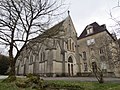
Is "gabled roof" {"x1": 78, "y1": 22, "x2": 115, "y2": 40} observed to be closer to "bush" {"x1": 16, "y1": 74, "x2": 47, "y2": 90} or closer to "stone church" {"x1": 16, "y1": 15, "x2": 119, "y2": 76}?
"stone church" {"x1": 16, "y1": 15, "x2": 119, "y2": 76}

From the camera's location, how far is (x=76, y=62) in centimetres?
4166

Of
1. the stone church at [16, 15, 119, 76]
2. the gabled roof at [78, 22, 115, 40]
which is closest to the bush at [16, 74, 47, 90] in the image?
the stone church at [16, 15, 119, 76]

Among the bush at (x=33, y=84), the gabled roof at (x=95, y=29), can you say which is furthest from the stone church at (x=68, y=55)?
the bush at (x=33, y=84)

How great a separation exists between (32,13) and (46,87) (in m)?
8.07

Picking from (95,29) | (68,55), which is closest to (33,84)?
(68,55)

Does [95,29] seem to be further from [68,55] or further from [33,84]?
[33,84]

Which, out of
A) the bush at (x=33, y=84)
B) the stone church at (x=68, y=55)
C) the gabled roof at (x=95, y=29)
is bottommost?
the bush at (x=33, y=84)

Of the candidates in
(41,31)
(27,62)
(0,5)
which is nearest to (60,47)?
(27,62)

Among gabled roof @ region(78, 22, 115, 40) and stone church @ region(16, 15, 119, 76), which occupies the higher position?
gabled roof @ region(78, 22, 115, 40)

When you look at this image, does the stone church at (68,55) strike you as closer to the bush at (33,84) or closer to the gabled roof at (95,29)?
the gabled roof at (95,29)

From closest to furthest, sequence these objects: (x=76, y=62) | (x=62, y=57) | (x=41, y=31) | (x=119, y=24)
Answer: (x=119, y=24) < (x=41, y=31) < (x=62, y=57) < (x=76, y=62)

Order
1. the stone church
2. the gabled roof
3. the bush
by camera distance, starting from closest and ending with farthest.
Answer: the bush < the stone church < the gabled roof

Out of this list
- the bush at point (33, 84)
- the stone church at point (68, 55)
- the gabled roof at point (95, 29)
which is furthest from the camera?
the gabled roof at point (95, 29)

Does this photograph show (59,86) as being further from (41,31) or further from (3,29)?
(3,29)
